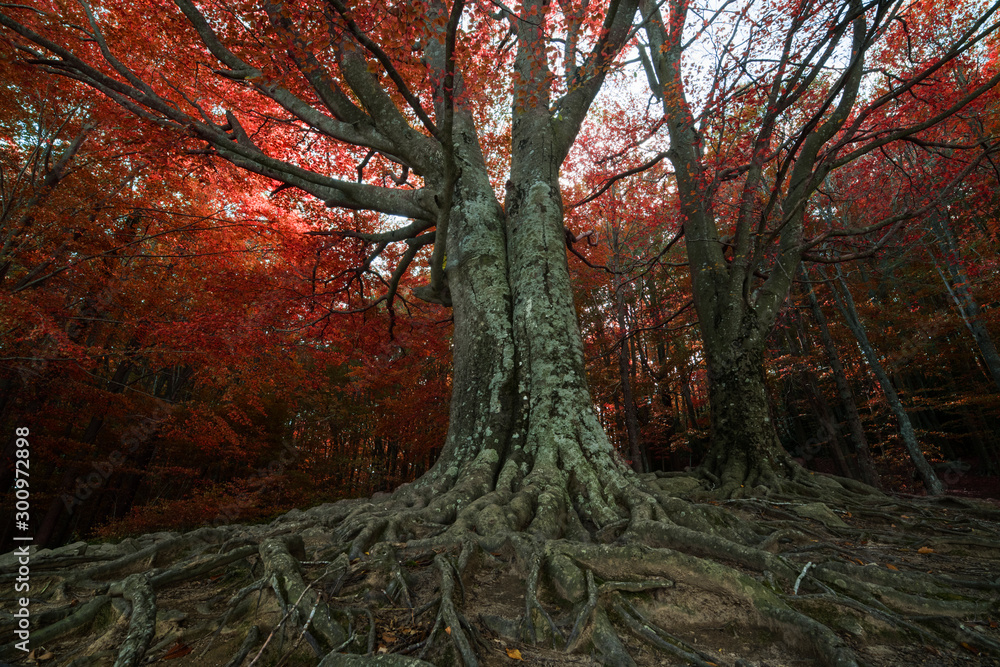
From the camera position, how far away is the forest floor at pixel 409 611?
5.56 feet

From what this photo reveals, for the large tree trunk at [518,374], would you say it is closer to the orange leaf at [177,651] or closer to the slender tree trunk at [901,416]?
the orange leaf at [177,651]

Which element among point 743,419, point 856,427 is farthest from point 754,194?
point 856,427

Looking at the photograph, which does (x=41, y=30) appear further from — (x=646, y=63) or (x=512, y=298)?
(x=646, y=63)

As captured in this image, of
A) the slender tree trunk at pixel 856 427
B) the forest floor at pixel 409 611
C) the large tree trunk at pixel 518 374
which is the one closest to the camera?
the forest floor at pixel 409 611

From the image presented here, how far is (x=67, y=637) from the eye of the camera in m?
1.95

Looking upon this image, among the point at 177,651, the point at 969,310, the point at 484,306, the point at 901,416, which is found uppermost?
the point at 969,310

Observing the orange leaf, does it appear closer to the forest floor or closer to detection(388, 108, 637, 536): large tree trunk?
the forest floor

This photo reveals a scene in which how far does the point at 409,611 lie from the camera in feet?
6.53

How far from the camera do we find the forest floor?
5.56 feet

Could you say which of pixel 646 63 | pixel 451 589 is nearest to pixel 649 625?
pixel 451 589

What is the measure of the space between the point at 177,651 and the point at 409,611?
3.29 ft

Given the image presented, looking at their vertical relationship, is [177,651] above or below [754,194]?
below

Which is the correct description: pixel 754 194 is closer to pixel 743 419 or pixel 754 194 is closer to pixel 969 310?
pixel 743 419

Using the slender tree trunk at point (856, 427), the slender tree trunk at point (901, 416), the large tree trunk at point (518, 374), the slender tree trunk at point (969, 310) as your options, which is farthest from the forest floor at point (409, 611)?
the slender tree trunk at point (969, 310)
